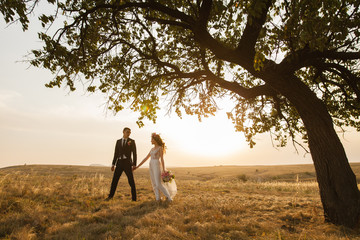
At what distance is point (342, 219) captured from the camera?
5.44 m

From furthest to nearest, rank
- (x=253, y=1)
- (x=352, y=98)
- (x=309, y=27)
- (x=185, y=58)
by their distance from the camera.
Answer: (x=185, y=58) → (x=352, y=98) → (x=253, y=1) → (x=309, y=27)

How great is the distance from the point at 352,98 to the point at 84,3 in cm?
1069

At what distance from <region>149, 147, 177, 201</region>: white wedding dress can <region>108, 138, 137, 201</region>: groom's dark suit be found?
918mm

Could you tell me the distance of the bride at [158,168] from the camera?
7.96 m

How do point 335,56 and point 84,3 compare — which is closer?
point 335,56

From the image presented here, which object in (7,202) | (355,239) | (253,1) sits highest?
(253,1)

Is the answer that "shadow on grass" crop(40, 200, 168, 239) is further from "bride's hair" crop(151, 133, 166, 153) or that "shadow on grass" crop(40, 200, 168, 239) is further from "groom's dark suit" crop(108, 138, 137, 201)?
"bride's hair" crop(151, 133, 166, 153)

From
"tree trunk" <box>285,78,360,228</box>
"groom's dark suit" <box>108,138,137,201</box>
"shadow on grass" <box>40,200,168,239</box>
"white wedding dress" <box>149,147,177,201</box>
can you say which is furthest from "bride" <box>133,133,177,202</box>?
"tree trunk" <box>285,78,360,228</box>

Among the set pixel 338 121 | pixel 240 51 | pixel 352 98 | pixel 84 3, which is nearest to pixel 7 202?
pixel 84 3

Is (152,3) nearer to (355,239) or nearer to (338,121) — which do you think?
(355,239)

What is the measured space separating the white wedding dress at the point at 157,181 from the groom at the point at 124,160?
935 millimetres

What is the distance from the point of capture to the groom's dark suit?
8445 mm

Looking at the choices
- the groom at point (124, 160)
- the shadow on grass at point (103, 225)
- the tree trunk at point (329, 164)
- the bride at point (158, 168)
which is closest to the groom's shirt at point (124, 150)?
the groom at point (124, 160)

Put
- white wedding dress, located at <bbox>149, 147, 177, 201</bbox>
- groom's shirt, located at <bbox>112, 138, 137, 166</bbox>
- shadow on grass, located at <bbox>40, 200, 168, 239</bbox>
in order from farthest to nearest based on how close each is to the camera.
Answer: groom's shirt, located at <bbox>112, 138, 137, 166</bbox> < white wedding dress, located at <bbox>149, 147, 177, 201</bbox> < shadow on grass, located at <bbox>40, 200, 168, 239</bbox>
